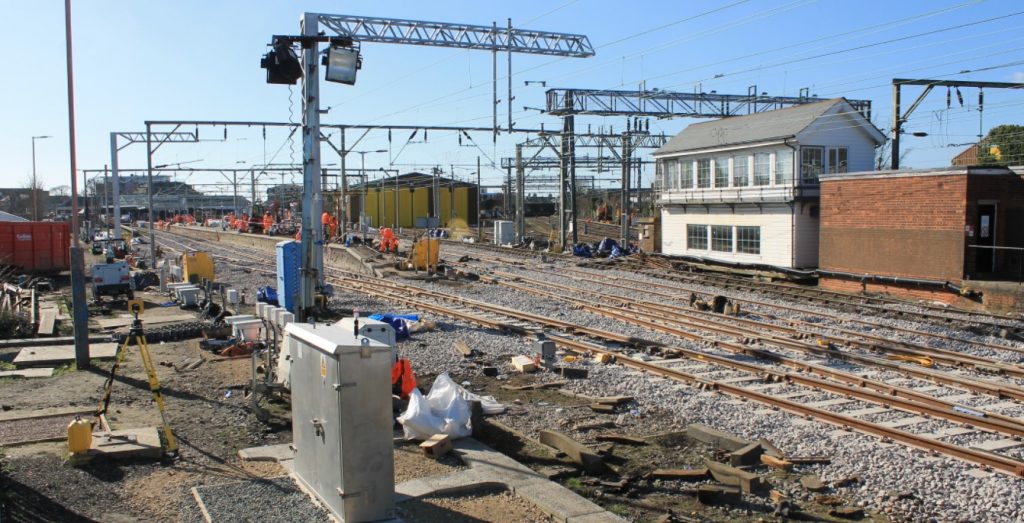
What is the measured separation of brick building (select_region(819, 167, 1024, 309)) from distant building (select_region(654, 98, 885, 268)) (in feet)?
11.1

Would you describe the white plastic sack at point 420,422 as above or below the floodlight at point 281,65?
below

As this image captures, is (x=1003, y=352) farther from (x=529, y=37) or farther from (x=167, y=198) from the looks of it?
(x=167, y=198)

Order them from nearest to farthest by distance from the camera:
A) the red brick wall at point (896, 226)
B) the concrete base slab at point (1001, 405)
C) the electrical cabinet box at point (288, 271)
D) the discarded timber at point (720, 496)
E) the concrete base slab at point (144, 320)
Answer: the discarded timber at point (720, 496)
the concrete base slab at point (1001, 405)
the electrical cabinet box at point (288, 271)
the concrete base slab at point (144, 320)
the red brick wall at point (896, 226)

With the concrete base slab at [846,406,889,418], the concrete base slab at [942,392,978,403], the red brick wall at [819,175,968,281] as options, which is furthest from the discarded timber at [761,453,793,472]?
the red brick wall at [819,175,968,281]

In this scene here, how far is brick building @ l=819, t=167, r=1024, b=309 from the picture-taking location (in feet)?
68.1

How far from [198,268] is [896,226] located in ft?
67.2

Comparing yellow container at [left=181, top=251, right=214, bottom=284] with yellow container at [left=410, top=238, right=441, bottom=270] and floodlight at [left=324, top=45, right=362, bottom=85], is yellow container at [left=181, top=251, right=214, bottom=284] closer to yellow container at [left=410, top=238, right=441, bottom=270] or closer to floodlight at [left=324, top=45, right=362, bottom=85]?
yellow container at [left=410, top=238, right=441, bottom=270]

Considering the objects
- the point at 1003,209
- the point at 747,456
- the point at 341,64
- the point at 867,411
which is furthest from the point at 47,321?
the point at 1003,209

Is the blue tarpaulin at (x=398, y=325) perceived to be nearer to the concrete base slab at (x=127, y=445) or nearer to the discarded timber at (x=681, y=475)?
the concrete base slab at (x=127, y=445)

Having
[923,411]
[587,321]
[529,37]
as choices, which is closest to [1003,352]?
[923,411]

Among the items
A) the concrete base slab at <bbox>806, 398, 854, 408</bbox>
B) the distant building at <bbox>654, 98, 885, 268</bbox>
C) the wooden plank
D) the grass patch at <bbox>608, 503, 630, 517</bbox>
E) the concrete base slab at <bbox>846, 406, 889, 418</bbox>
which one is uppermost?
the distant building at <bbox>654, 98, 885, 268</bbox>

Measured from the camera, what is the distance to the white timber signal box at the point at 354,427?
6.08 metres

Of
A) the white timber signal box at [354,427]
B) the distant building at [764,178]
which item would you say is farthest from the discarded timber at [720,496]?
the distant building at [764,178]

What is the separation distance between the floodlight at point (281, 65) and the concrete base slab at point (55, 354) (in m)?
5.53
